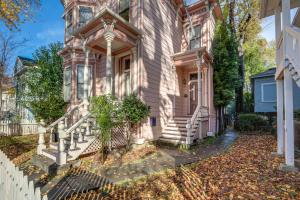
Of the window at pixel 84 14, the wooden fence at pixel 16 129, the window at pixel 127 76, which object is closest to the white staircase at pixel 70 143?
the window at pixel 127 76

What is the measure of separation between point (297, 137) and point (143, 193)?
248 inches

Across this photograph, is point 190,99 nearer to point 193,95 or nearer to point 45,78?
point 193,95

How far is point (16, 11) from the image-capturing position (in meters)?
7.91

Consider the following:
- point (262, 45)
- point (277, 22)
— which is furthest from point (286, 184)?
point (262, 45)

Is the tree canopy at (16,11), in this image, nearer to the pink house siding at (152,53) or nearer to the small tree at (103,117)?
the pink house siding at (152,53)

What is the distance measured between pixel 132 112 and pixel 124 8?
216 inches

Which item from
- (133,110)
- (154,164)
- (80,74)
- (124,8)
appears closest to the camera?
(154,164)

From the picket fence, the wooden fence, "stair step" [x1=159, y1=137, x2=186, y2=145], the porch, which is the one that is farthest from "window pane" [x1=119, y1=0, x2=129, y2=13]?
the wooden fence

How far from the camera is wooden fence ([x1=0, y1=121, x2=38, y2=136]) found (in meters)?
13.1

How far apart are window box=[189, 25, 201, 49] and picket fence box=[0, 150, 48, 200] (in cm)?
1114

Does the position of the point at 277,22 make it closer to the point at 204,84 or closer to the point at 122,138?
the point at 204,84

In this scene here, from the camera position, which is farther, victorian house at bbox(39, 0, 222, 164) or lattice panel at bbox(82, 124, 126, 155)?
victorian house at bbox(39, 0, 222, 164)

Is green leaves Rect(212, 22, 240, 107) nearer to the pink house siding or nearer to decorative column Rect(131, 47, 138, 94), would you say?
the pink house siding

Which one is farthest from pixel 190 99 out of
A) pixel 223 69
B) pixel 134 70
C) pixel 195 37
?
pixel 134 70
